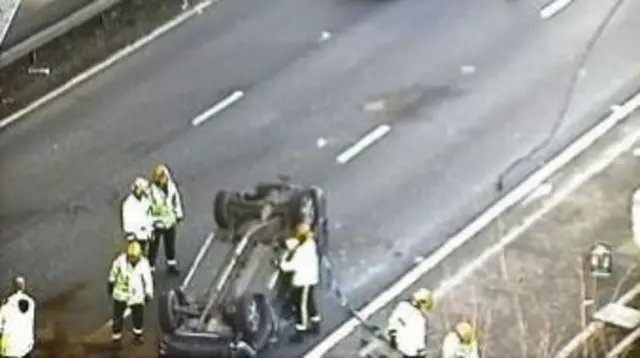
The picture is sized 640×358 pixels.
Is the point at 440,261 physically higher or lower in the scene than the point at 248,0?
lower

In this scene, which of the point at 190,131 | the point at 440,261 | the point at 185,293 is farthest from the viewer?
the point at 190,131

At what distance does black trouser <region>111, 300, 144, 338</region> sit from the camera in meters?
32.8

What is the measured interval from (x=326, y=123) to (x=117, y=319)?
24.9 ft

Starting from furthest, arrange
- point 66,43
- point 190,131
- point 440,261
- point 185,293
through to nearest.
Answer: point 66,43 → point 190,131 → point 440,261 → point 185,293

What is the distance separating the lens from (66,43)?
A: 4209 centimetres

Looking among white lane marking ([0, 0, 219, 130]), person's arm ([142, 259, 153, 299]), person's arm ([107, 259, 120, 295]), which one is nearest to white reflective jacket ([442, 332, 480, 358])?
person's arm ([142, 259, 153, 299])

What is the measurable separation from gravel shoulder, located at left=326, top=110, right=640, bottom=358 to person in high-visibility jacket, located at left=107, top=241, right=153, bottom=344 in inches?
115

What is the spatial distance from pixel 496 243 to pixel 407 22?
8.50m

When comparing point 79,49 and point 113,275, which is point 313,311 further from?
point 79,49

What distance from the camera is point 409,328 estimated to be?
31266 millimetres

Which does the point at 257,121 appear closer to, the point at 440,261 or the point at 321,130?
the point at 321,130

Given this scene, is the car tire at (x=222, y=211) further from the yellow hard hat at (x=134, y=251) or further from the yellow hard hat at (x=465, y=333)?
the yellow hard hat at (x=465, y=333)

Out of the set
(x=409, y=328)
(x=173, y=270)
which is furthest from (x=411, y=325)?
(x=173, y=270)

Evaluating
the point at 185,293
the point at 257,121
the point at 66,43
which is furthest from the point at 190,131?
the point at 185,293
